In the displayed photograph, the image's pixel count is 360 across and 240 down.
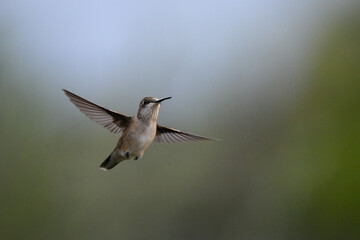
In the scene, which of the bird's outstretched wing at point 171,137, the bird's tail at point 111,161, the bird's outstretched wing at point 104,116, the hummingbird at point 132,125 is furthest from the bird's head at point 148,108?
the bird's outstretched wing at point 171,137

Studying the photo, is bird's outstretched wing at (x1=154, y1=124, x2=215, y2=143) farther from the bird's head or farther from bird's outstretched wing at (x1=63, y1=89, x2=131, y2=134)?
the bird's head

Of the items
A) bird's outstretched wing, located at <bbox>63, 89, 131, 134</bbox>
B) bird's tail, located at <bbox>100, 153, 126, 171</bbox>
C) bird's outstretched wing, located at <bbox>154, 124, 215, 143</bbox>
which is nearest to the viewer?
bird's outstretched wing, located at <bbox>63, 89, 131, 134</bbox>

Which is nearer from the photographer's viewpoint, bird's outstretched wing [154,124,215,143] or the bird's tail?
the bird's tail

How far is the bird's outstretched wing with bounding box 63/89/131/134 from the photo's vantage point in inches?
77.2

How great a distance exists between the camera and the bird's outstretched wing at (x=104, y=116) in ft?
6.44

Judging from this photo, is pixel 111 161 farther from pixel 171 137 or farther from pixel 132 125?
pixel 171 137

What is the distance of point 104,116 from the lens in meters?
2.21

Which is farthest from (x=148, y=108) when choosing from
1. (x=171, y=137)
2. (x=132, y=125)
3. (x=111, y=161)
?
(x=171, y=137)

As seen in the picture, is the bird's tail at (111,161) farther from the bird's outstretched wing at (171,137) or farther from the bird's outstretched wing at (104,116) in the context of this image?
the bird's outstretched wing at (171,137)

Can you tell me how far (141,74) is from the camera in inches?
241

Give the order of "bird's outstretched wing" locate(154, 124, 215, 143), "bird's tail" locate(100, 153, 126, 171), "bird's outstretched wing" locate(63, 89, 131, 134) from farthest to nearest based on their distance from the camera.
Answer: "bird's outstretched wing" locate(154, 124, 215, 143), "bird's tail" locate(100, 153, 126, 171), "bird's outstretched wing" locate(63, 89, 131, 134)

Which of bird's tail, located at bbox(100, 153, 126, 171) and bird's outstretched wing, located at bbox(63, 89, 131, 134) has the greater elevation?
bird's outstretched wing, located at bbox(63, 89, 131, 134)

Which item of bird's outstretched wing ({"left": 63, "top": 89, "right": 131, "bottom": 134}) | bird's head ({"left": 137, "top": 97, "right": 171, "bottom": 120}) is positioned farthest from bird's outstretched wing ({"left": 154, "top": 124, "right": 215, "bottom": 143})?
bird's head ({"left": 137, "top": 97, "right": 171, "bottom": 120})

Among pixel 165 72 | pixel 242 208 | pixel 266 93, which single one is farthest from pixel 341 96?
pixel 165 72
